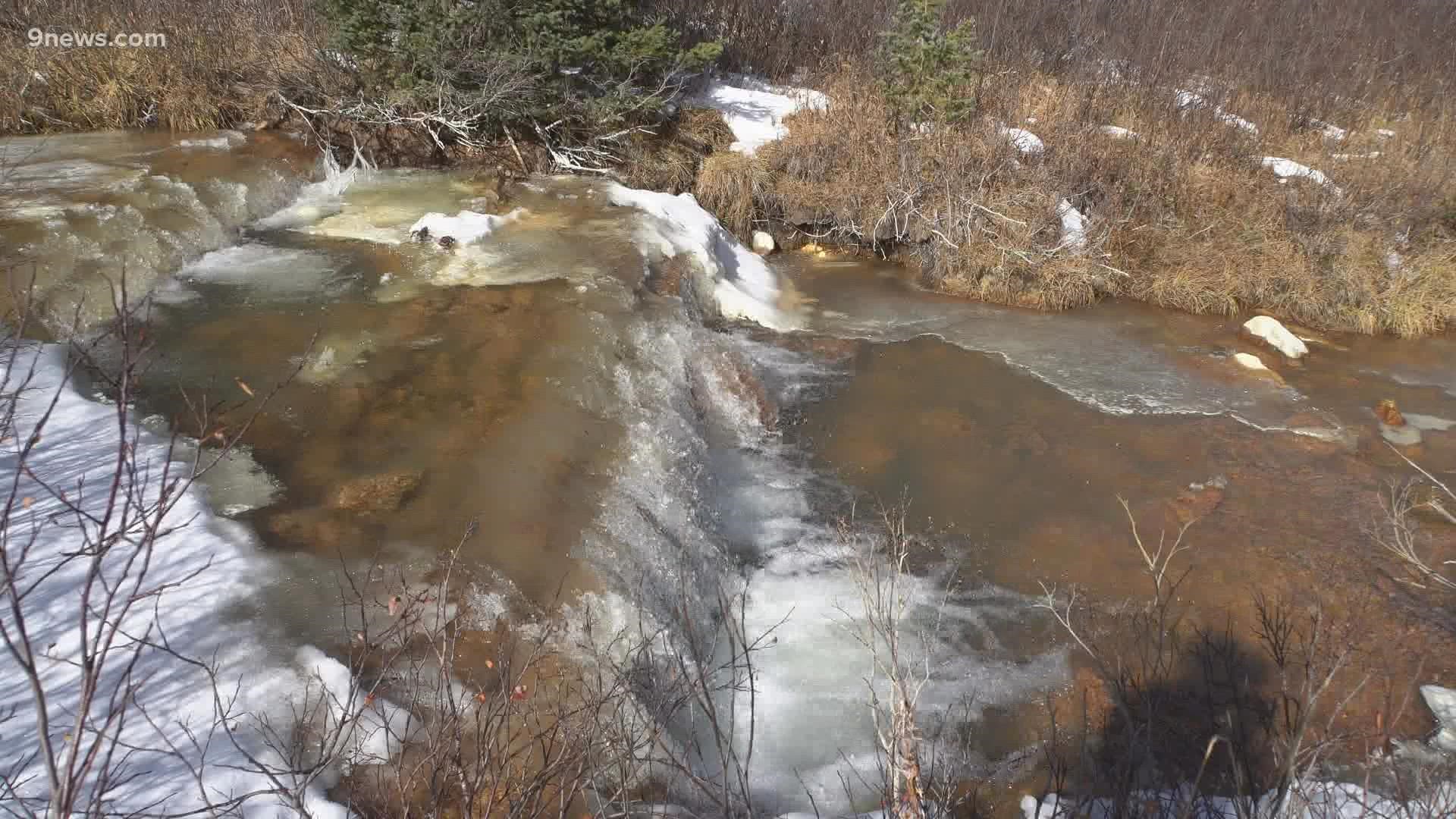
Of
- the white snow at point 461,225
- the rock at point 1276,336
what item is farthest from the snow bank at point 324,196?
the rock at point 1276,336

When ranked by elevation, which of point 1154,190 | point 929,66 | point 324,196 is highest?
point 929,66

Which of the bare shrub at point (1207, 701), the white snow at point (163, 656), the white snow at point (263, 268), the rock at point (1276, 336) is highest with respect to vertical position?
the white snow at point (263, 268)

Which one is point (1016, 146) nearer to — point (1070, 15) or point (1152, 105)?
point (1152, 105)

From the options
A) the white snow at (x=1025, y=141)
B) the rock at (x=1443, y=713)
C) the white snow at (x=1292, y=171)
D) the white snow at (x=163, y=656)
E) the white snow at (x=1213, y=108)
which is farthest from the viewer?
the white snow at (x=1213, y=108)

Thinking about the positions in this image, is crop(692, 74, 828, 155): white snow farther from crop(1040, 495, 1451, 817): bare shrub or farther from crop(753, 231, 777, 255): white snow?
crop(1040, 495, 1451, 817): bare shrub

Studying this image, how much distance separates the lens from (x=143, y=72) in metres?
9.87

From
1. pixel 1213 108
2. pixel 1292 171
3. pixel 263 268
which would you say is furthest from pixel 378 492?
pixel 1213 108

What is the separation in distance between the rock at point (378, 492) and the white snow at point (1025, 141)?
8306 millimetres

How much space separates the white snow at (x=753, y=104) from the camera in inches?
465

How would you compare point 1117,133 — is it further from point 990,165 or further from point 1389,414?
point 1389,414

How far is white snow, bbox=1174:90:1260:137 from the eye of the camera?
37.2ft

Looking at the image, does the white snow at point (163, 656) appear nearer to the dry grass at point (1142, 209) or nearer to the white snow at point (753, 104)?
the dry grass at point (1142, 209)

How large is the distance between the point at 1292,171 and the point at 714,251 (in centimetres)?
726

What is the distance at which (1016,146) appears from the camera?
10.4 metres
